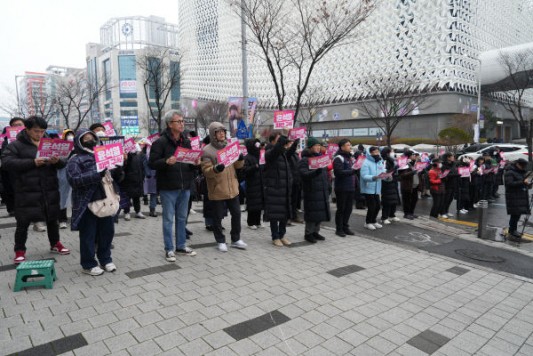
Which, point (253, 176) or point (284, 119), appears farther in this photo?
point (284, 119)

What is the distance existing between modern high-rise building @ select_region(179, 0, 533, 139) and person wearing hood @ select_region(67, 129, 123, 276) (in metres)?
30.7

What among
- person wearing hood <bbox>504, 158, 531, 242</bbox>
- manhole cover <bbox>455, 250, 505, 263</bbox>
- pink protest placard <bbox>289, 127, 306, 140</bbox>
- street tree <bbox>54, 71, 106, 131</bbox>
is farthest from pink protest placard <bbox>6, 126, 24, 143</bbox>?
street tree <bbox>54, 71, 106, 131</bbox>

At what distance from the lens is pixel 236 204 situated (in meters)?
5.99

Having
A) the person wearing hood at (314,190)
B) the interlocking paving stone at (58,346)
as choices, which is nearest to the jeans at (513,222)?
the person wearing hood at (314,190)

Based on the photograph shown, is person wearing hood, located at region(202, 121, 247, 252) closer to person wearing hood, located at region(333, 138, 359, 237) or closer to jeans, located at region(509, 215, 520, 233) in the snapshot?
person wearing hood, located at region(333, 138, 359, 237)

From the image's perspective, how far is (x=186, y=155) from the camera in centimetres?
504

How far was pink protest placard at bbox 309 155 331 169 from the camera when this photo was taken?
6414mm

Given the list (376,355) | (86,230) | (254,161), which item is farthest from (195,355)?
(254,161)

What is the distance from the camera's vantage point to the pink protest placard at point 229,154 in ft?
17.5

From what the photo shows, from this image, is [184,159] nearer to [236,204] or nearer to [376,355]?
[236,204]

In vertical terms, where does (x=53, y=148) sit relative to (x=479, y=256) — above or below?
above

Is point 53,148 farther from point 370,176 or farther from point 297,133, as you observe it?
point 370,176

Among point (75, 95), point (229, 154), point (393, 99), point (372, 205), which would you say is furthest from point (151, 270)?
point (75, 95)

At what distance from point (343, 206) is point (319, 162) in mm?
1331
